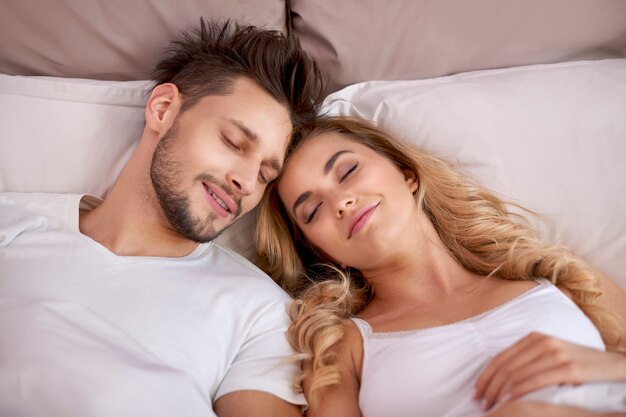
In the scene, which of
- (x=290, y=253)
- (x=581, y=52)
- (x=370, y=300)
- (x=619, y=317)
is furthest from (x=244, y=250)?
(x=581, y=52)

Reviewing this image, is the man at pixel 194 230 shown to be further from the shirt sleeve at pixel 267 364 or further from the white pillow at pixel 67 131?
the white pillow at pixel 67 131

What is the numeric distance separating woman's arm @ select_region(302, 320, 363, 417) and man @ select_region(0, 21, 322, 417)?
0.05 metres

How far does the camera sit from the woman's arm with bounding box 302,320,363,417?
5.03ft

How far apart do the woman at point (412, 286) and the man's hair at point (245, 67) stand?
0.12m

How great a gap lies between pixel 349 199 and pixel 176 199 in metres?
0.48

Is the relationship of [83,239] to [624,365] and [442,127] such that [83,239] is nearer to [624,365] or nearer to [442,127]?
[442,127]

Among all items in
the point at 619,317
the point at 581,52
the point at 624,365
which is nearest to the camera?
the point at 624,365

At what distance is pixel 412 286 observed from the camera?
5.78 feet

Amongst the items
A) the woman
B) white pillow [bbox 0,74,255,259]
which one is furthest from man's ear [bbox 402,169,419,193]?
white pillow [bbox 0,74,255,259]

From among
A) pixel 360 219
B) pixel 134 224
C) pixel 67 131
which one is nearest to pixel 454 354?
pixel 360 219

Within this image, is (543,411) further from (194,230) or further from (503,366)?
(194,230)

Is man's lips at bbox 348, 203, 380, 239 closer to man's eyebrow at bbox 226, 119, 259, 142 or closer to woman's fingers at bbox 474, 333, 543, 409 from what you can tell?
man's eyebrow at bbox 226, 119, 259, 142

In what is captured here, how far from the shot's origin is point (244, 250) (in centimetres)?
208

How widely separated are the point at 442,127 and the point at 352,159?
38 centimetres
